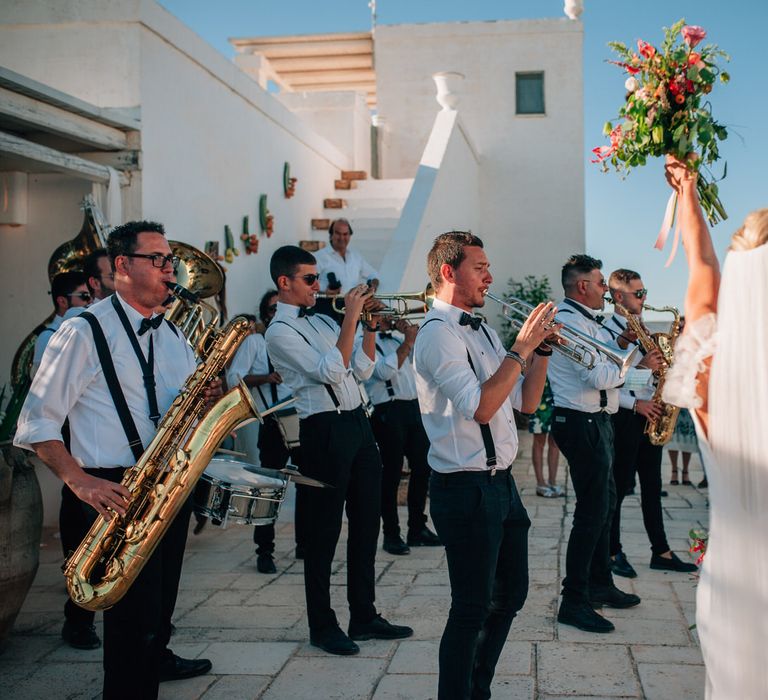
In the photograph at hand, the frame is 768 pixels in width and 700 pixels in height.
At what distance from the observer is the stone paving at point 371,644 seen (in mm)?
4359

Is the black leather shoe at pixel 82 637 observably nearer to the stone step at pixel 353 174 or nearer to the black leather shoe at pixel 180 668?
the black leather shoe at pixel 180 668

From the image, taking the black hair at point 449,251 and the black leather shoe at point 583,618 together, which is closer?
the black hair at point 449,251

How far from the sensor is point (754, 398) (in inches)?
90.6

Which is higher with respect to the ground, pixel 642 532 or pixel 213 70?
pixel 213 70

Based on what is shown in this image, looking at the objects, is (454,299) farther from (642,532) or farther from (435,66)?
(435,66)

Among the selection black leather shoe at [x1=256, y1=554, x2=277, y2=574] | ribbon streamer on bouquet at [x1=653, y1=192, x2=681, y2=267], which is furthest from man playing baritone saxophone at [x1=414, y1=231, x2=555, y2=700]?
black leather shoe at [x1=256, y1=554, x2=277, y2=574]

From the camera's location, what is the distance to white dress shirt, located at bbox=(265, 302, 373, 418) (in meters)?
4.97

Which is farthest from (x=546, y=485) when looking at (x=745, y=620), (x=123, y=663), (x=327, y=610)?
(x=745, y=620)

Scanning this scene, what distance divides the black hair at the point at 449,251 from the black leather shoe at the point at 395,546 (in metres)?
3.65

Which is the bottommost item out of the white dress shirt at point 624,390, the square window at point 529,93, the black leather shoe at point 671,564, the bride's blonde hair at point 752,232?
the black leather shoe at point 671,564

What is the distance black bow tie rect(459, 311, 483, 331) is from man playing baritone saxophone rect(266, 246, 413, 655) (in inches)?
44.0

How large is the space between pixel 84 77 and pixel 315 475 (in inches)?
184

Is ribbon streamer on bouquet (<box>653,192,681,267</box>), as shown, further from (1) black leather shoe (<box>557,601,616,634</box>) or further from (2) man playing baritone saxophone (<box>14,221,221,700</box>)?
(1) black leather shoe (<box>557,601,616,634</box>)

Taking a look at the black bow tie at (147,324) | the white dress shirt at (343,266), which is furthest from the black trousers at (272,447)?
the black bow tie at (147,324)
